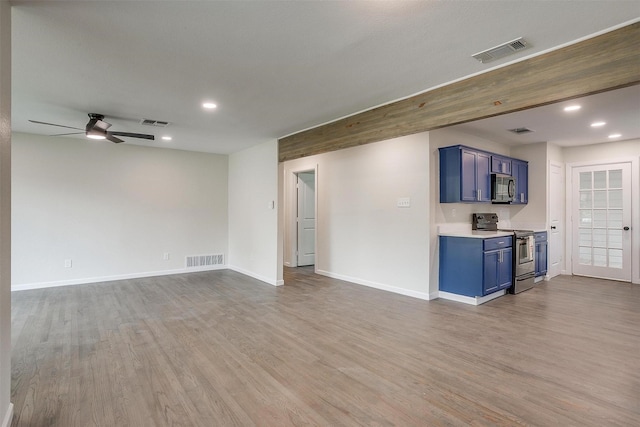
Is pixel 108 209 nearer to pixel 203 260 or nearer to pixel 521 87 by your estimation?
pixel 203 260

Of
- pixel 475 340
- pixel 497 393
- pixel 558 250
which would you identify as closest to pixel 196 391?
pixel 497 393

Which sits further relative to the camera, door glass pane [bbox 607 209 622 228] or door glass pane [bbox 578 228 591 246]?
door glass pane [bbox 578 228 591 246]

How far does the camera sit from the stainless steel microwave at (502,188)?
18.0 feet

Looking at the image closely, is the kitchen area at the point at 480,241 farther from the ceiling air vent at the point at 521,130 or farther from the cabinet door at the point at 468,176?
the ceiling air vent at the point at 521,130

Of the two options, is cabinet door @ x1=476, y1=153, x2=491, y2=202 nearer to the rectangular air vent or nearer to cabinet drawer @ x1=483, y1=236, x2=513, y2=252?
cabinet drawer @ x1=483, y1=236, x2=513, y2=252

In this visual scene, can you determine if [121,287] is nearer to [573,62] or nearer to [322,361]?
[322,361]

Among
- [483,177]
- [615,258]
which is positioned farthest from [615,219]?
[483,177]

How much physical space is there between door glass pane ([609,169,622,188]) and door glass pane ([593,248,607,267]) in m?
1.21

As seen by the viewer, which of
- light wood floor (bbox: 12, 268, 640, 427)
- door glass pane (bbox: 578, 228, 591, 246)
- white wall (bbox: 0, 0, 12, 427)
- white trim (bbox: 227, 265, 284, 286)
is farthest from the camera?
door glass pane (bbox: 578, 228, 591, 246)

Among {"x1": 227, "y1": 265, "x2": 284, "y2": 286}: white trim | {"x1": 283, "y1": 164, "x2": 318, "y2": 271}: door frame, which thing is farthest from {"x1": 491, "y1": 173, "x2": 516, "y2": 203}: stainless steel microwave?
{"x1": 283, "y1": 164, "x2": 318, "y2": 271}: door frame

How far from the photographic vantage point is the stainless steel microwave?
5488mm

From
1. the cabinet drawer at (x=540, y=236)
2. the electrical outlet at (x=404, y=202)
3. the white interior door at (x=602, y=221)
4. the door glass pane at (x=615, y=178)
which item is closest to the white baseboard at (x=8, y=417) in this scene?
the electrical outlet at (x=404, y=202)

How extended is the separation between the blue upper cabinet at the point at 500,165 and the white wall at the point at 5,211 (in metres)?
5.86

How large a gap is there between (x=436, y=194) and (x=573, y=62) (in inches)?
104
